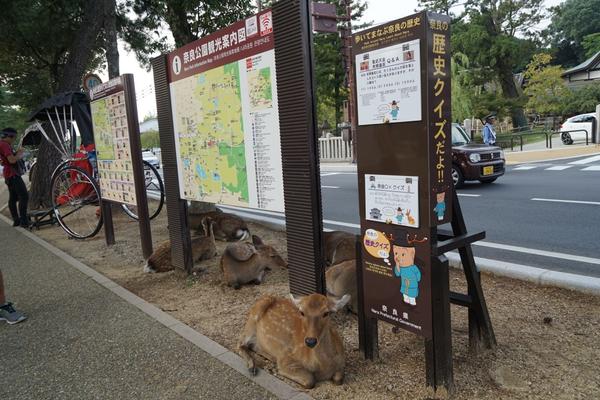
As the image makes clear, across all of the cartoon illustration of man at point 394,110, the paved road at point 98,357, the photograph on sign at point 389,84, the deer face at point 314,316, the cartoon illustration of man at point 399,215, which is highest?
the photograph on sign at point 389,84

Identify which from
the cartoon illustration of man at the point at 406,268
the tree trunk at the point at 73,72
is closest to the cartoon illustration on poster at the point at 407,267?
the cartoon illustration of man at the point at 406,268

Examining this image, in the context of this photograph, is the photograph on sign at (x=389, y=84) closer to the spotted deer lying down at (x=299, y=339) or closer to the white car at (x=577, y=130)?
the spotted deer lying down at (x=299, y=339)

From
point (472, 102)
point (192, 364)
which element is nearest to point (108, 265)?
point (192, 364)

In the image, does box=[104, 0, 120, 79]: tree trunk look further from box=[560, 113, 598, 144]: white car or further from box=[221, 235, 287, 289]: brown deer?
box=[560, 113, 598, 144]: white car

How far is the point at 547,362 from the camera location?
2947 mm

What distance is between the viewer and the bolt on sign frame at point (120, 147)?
19.3ft

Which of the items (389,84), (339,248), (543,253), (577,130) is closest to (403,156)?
(389,84)

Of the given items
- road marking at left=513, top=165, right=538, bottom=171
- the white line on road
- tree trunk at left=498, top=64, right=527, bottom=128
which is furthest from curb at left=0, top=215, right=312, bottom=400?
tree trunk at left=498, top=64, right=527, bottom=128

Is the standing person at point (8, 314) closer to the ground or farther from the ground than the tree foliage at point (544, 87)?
closer to the ground

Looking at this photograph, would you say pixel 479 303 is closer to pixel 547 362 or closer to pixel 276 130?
pixel 547 362

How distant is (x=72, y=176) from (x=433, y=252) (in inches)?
304

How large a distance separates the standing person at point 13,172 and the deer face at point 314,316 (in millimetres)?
8292

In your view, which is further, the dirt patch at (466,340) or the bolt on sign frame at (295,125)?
the bolt on sign frame at (295,125)

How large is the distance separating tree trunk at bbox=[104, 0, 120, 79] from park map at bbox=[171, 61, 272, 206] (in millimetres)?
5908
